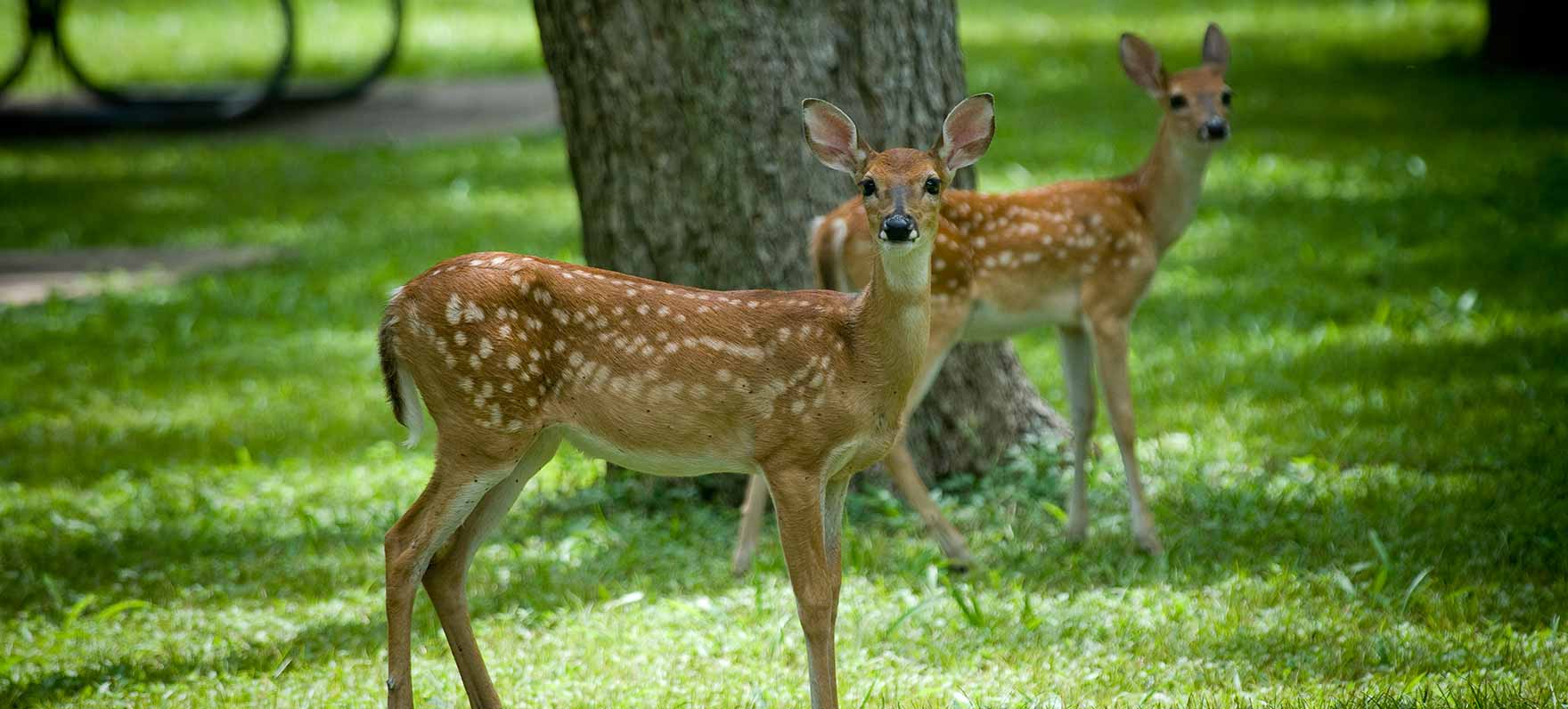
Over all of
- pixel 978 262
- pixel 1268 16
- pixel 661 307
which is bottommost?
pixel 1268 16

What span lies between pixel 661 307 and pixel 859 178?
1.89 feet

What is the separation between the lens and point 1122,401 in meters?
5.63

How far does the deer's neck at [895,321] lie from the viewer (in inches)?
163

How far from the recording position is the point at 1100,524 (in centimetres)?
585

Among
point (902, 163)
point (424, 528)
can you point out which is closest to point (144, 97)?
point (424, 528)

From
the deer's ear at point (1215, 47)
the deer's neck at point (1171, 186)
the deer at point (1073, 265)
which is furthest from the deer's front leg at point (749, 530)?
the deer's ear at point (1215, 47)

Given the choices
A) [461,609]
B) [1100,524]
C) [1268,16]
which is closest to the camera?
[461,609]

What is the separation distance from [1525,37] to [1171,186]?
9360mm

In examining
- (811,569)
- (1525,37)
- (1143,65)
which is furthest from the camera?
(1525,37)

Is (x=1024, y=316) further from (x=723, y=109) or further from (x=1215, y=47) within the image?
(x=1215, y=47)

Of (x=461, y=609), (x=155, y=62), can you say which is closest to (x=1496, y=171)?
(x=461, y=609)

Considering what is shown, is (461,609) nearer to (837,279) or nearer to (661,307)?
(661,307)

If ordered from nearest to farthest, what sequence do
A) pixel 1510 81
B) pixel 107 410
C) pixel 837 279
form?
pixel 837 279
pixel 107 410
pixel 1510 81

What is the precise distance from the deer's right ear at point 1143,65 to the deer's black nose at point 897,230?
224 cm
